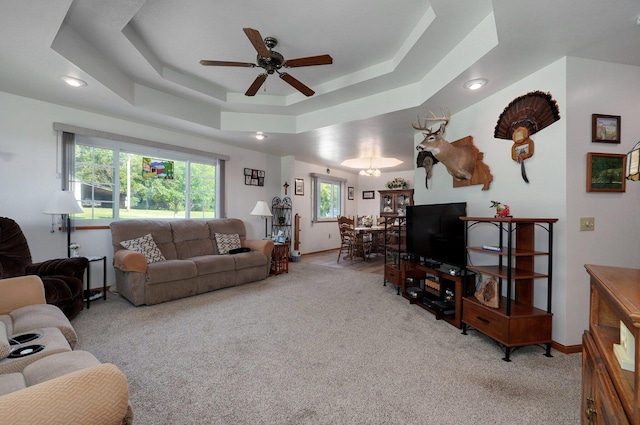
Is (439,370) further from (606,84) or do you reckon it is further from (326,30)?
(326,30)

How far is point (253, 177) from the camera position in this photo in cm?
573

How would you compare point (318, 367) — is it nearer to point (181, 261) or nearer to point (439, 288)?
point (439, 288)

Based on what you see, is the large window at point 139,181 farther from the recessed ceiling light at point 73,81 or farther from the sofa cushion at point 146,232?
the recessed ceiling light at point 73,81

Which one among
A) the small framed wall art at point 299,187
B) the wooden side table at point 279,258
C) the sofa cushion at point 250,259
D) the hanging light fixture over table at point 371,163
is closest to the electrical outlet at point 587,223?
the sofa cushion at point 250,259

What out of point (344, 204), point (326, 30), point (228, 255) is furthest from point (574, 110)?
point (344, 204)

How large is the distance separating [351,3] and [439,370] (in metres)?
2.85

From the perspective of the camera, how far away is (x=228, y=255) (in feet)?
13.6

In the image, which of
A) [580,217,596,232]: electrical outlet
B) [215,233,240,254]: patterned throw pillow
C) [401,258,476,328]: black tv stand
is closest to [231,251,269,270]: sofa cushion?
[215,233,240,254]: patterned throw pillow

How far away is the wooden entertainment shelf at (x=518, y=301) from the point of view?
7.00 ft

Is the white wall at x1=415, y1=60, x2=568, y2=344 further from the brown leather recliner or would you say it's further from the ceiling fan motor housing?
the brown leather recliner

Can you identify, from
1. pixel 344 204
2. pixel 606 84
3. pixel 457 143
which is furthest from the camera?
pixel 344 204

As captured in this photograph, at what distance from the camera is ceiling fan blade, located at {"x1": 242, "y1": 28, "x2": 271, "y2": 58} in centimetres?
197

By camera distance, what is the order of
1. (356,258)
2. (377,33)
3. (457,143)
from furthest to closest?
1. (356,258)
2. (457,143)
3. (377,33)

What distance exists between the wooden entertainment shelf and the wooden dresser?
87 centimetres
